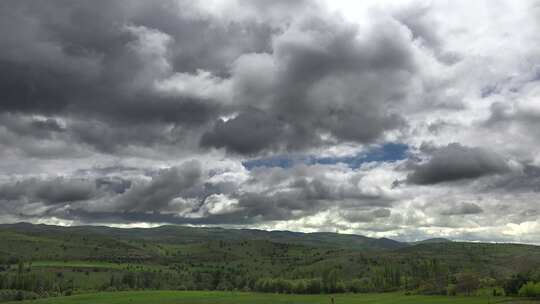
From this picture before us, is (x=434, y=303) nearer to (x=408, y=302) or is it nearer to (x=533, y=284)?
(x=408, y=302)

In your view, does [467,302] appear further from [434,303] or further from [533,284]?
[533,284]

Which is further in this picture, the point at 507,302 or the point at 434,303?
the point at 434,303

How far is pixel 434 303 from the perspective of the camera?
190m

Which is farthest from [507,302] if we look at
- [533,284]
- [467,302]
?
[533,284]

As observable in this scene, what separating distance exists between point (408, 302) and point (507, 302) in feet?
124

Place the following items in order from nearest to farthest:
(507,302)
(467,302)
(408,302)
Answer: (507,302) → (467,302) → (408,302)

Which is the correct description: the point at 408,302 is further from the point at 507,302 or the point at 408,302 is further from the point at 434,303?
the point at 507,302

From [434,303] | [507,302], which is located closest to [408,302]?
[434,303]

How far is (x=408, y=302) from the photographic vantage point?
7815 inches

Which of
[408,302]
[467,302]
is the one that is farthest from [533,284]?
[408,302]

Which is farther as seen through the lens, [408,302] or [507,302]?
[408,302]

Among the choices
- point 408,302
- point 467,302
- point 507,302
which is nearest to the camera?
point 507,302

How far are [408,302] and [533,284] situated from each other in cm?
4640

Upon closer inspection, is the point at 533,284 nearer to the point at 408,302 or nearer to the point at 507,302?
the point at 507,302
